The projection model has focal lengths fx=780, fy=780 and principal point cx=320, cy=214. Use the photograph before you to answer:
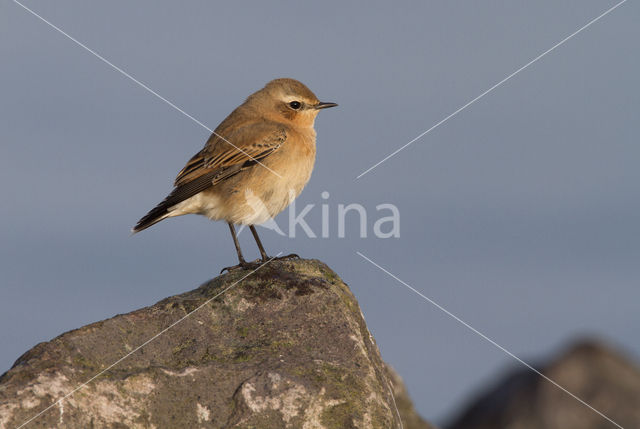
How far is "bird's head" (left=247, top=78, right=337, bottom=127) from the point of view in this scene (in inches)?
523

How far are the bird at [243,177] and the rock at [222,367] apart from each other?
2.67 metres

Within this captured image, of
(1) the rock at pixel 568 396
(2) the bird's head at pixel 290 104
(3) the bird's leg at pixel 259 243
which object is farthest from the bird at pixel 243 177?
(1) the rock at pixel 568 396

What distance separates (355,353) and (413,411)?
4.75 metres

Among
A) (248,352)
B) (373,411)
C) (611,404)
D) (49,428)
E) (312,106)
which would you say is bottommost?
(611,404)

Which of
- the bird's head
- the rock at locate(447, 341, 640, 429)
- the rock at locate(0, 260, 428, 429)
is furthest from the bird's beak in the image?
the rock at locate(447, 341, 640, 429)

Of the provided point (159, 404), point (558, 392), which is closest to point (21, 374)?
point (159, 404)

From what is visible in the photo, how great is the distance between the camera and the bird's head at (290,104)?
1327cm

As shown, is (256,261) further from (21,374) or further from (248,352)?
(21,374)

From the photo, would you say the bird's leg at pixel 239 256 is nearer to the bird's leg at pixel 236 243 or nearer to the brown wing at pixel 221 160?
the bird's leg at pixel 236 243

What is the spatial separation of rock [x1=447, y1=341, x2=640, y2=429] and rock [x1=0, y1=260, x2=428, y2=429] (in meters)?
9.09

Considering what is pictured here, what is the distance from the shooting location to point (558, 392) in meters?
17.0

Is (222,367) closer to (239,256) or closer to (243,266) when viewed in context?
(243,266)

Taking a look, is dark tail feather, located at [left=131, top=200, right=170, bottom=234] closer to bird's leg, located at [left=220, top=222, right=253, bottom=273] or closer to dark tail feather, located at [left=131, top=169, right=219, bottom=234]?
dark tail feather, located at [left=131, top=169, right=219, bottom=234]

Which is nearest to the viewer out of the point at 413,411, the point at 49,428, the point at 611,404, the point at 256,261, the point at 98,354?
the point at 49,428
